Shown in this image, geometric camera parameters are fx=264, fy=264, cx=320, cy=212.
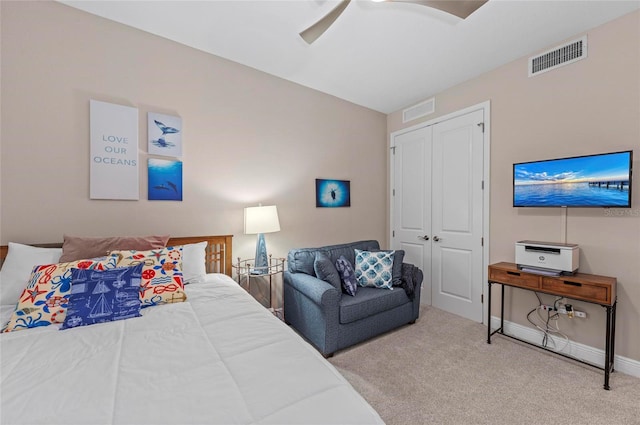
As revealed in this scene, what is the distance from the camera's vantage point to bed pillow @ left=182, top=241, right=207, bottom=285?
83.0 inches

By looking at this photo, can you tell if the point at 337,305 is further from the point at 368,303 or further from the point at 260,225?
the point at 260,225

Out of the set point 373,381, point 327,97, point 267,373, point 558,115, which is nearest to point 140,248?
point 267,373

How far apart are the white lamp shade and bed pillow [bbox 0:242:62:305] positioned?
4.52 ft

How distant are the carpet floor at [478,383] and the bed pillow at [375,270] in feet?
1.77

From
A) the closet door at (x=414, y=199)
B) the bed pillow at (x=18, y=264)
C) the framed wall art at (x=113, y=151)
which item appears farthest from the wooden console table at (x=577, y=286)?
the bed pillow at (x=18, y=264)

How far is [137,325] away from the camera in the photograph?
4.49ft

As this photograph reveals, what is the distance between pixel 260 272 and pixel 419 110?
9.72 ft

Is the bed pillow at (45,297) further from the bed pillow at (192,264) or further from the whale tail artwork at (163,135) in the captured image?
the whale tail artwork at (163,135)

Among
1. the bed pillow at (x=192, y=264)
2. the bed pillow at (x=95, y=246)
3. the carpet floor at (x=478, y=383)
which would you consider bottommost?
the carpet floor at (x=478, y=383)

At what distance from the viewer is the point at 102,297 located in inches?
57.9

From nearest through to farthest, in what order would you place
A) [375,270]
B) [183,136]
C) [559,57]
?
[559,57] < [183,136] < [375,270]

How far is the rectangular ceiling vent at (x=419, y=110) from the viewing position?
11.4 feet

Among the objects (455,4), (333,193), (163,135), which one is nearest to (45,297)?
(163,135)

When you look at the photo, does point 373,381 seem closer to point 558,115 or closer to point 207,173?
point 207,173
